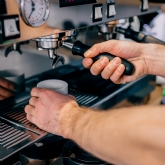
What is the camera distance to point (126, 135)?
46cm

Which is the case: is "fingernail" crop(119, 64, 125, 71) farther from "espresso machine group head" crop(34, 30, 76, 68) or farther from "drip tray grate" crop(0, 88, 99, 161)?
"drip tray grate" crop(0, 88, 99, 161)

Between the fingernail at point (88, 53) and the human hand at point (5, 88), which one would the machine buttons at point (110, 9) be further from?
the human hand at point (5, 88)

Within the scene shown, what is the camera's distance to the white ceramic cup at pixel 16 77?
31.8 inches

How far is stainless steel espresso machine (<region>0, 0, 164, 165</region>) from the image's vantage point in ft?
1.88

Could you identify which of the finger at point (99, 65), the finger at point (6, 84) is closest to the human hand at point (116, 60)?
the finger at point (99, 65)

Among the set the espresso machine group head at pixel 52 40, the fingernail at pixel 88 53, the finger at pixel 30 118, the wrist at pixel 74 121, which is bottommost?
the finger at pixel 30 118

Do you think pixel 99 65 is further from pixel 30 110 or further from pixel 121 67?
pixel 30 110

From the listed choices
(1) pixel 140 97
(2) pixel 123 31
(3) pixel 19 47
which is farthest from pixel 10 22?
(1) pixel 140 97

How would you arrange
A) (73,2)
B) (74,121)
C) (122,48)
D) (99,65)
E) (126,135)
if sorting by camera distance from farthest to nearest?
(122,48)
(99,65)
(73,2)
(74,121)
(126,135)

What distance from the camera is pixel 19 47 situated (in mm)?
817

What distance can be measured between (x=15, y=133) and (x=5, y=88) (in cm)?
20

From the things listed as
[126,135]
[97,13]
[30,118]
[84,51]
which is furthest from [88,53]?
[126,135]


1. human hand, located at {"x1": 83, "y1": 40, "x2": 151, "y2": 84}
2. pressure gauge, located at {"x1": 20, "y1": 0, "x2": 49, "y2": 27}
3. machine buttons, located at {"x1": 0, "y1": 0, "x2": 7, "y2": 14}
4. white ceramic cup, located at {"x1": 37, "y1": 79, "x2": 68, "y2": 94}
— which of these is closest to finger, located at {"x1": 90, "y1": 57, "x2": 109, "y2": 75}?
human hand, located at {"x1": 83, "y1": 40, "x2": 151, "y2": 84}

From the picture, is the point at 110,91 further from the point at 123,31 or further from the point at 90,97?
the point at 123,31
